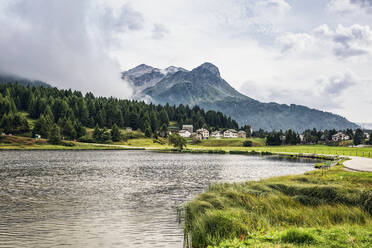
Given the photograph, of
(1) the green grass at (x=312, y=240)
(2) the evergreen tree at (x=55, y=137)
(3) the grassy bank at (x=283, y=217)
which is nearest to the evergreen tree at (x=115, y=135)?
(2) the evergreen tree at (x=55, y=137)

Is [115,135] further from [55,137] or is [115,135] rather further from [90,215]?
[90,215]

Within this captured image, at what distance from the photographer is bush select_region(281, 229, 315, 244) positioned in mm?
12422

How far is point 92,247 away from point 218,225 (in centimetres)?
731

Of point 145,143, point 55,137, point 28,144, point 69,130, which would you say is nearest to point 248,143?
point 145,143

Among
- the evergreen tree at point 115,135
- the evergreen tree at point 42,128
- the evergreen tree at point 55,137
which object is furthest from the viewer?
the evergreen tree at point 115,135

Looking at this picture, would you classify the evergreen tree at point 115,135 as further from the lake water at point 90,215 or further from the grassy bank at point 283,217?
the grassy bank at point 283,217

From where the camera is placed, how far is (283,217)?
1841cm

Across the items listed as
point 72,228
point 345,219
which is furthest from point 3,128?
point 345,219

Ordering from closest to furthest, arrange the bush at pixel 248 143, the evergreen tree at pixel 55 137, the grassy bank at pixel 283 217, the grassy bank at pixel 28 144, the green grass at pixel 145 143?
the grassy bank at pixel 283 217 < the grassy bank at pixel 28 144 < the evergreen tree at pixel 55 137 < the green grass at pixel 145 143 < the bush at pixel 248 143

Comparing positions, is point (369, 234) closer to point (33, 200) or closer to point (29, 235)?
point (29, 235)

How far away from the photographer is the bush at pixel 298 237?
40.8ft

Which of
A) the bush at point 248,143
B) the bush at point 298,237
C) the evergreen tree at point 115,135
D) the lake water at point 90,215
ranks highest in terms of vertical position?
the evergreen tree at point 115,135

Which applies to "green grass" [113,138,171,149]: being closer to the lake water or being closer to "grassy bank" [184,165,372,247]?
the lake water

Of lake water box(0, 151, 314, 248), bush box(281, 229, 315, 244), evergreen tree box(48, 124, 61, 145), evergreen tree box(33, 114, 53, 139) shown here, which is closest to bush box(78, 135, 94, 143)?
evergreen tree box(33, 114, 53, 139)
